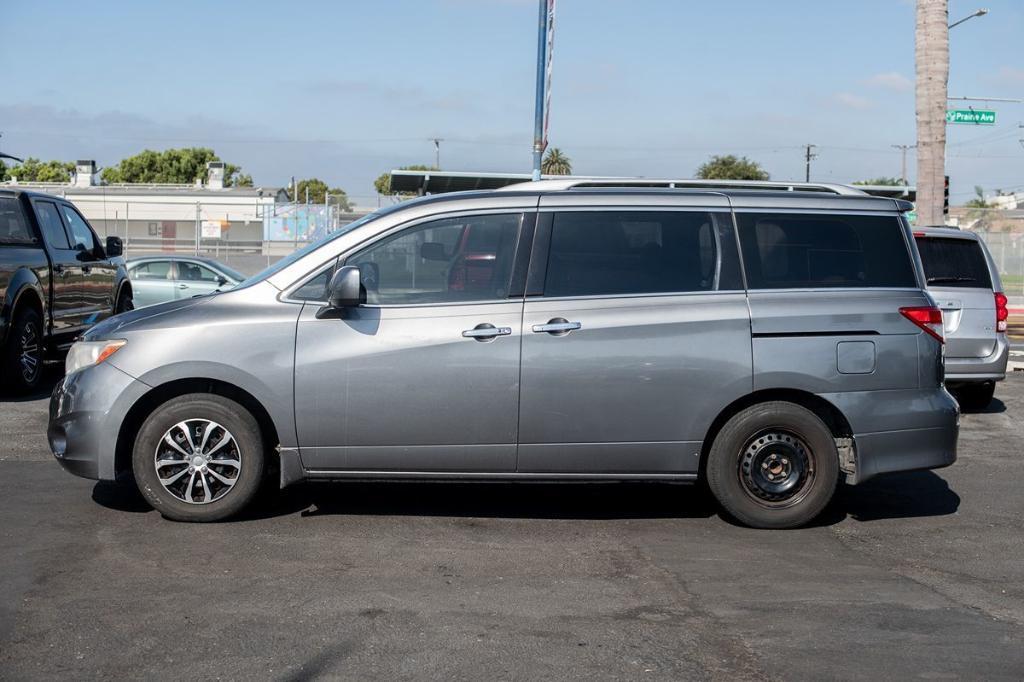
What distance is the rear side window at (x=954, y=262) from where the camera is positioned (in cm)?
1059

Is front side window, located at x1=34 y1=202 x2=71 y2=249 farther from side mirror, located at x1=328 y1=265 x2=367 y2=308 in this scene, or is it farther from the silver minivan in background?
the silver minivan in background

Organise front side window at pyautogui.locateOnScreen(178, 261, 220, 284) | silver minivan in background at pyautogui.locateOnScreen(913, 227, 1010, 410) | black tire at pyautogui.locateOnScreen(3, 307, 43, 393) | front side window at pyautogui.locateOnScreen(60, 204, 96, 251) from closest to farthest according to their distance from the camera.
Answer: silver minivan in background at pyautogui.locateOnScreen(913, 227, 1010, 410) → black tire at pyautogui.locateOnScreen(3, 307, 43, 393) → front side window at pyautogui.locateOnScreen(60, 204, 96, 251) → front side window at pyautogui.locateOnScreen(178, 261, 220, 284)

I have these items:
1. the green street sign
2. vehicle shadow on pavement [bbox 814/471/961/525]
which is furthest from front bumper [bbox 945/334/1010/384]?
the green street sign

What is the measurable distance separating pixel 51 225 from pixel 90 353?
604 cm

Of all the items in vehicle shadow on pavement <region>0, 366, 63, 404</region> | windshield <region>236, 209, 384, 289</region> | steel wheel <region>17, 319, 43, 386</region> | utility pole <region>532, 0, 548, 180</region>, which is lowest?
vehicle shadow on pavement <region>0, 366, 63, 404</region>

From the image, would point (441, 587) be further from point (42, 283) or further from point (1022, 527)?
point (42, 283)

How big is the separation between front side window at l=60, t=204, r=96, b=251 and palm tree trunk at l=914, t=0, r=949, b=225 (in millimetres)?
12357

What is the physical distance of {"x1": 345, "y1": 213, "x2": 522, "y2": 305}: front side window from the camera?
20.5 feet

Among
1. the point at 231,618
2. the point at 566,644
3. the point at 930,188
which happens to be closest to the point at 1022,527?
the point at 566,644

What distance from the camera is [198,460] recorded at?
6211 mm

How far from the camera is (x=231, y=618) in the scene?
15.6 ft

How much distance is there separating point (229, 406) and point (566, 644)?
2606 mm

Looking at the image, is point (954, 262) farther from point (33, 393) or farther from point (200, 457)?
point (33, 393)

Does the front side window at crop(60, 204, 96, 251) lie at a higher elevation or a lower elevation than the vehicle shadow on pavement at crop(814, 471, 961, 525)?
higher
